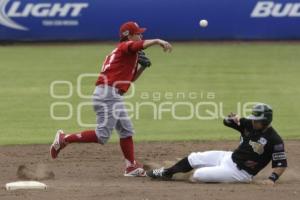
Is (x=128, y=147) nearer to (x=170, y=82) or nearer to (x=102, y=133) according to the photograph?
(x=102, y=133)

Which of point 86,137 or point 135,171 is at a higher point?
point 86,137

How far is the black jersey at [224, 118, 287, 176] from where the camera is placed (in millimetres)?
9367

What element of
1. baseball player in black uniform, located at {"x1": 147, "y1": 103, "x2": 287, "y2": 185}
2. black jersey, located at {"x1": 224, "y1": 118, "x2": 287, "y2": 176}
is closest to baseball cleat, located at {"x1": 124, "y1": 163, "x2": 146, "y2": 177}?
baseball player in black uniform, located at {"x1": 147, "y1": 103, "x2": 287, "y2": 185}

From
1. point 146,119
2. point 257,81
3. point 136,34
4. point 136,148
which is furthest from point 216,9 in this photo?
point 136,34

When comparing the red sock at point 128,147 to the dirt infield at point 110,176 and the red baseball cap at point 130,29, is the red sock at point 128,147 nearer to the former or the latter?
the dirt infield at point 110,176

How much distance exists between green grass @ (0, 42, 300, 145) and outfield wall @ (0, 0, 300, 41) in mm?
613

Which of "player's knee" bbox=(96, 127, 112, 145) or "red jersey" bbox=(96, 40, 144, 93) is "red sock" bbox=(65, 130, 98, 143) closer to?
"player's knee" bbox=(96, 127, 112, 145)

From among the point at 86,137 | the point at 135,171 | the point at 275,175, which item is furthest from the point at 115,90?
the point at 275,175

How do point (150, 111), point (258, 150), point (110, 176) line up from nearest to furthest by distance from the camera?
point (258, 150) < point (110, 176) < point (150, 111)

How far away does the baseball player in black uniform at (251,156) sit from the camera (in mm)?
9367

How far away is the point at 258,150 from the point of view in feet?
30.9

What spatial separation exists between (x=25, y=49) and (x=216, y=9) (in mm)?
7375

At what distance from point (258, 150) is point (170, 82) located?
11.5 metres

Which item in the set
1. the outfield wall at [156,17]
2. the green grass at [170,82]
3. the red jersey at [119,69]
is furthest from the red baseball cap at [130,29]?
the outfield wall at [156,17]
